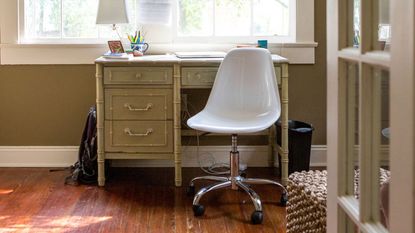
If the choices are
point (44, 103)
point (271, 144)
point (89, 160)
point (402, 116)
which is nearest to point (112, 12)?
point (44, 103)

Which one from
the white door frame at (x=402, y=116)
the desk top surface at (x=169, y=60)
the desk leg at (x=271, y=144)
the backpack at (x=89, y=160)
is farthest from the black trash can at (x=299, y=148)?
the white door frame at (x=402, y=116)

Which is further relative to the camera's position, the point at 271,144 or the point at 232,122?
the point at 271,144

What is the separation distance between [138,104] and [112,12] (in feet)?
2.36

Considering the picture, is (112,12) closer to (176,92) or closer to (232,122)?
(176,92)

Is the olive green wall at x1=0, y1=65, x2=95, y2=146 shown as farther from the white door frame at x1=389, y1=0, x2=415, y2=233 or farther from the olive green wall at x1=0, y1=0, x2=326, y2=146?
the white door frame at x1=389, y1=0, x2=415, y2=233

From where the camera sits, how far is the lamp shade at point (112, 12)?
372cm

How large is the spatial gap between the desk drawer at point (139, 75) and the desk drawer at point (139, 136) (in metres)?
0.26

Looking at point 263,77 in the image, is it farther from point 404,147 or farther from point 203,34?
point 404,147

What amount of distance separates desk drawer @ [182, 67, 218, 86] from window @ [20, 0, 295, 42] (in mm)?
670

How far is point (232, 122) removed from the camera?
3.19m

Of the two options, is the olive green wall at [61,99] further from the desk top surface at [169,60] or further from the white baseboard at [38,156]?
the desk top surface at [169,60]

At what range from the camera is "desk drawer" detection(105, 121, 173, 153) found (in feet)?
11.3

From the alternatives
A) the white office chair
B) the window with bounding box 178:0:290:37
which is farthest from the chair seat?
the window with bounding box 178:0:290:37

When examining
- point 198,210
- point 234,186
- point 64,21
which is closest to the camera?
point 198,210
